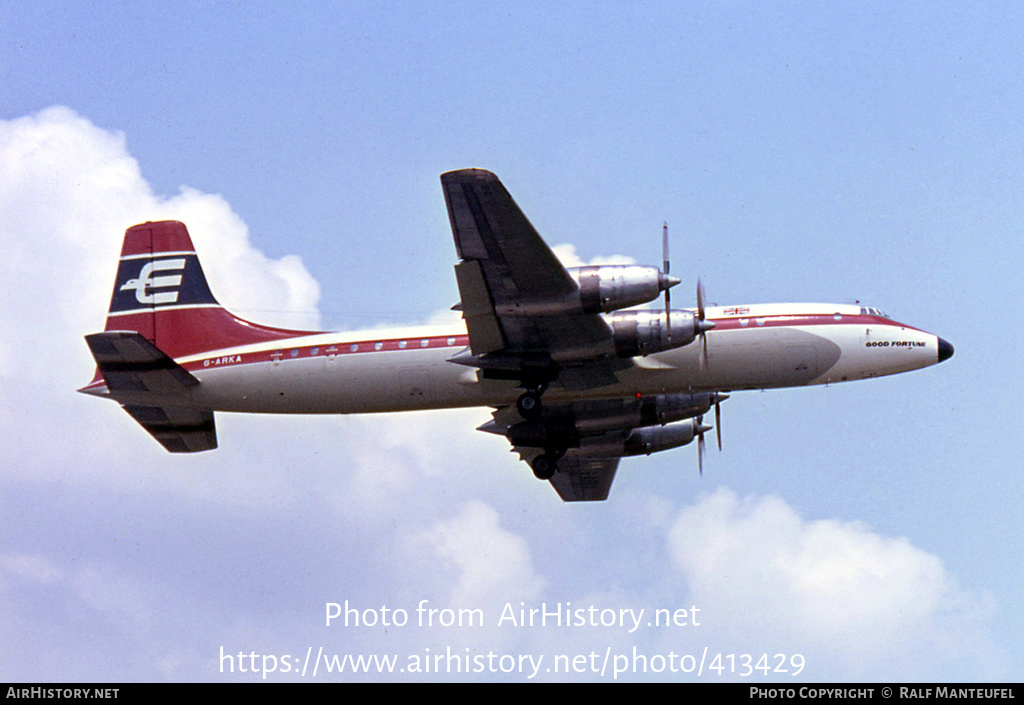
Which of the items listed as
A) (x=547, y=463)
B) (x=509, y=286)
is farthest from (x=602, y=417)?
(x=509, y=286)

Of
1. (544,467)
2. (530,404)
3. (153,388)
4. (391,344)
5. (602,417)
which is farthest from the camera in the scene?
(544,467)

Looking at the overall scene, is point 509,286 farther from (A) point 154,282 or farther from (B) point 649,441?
(A) point 154,282

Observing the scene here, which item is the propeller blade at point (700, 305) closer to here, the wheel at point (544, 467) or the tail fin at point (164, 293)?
the wheel at point (544, 467)

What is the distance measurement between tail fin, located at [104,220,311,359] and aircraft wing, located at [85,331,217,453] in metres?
2.03

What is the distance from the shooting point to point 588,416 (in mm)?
37938

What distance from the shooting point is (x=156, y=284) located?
38.4m

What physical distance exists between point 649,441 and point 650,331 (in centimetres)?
876

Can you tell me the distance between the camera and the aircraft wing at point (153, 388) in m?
33.4

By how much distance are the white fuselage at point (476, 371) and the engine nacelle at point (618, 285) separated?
127 inches

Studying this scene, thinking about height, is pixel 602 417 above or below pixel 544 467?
above

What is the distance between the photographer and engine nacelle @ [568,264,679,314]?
30.7 metres

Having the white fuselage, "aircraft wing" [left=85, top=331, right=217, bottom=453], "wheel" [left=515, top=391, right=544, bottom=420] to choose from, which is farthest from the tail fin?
"wheel" [left=515, top=391, right=544, bottom=420]

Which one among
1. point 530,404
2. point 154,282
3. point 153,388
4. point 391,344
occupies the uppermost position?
point 154,282

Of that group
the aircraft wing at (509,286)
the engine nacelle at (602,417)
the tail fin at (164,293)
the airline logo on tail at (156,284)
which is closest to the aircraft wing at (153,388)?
the tail fin at (164,293)
